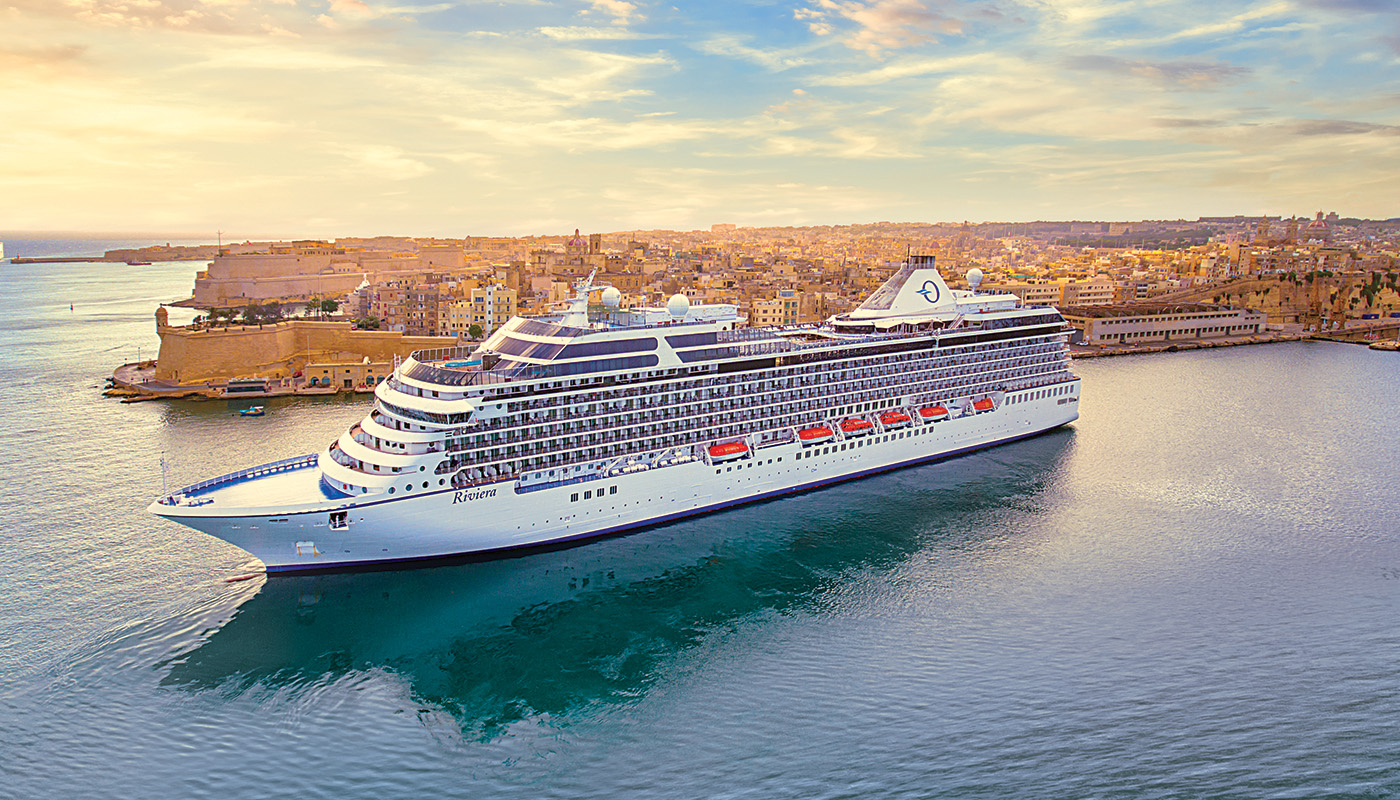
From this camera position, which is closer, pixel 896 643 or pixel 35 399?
pixel 896 643

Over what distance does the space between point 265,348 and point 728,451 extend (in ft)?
100

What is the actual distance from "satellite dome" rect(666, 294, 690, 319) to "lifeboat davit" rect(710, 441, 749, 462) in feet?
12.0

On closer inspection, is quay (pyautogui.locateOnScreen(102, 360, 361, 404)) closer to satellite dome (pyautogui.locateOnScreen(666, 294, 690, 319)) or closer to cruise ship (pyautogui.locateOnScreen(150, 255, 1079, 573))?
cruise ship (pyautogui.locateOnScreen(150, 255, 1079, 573))

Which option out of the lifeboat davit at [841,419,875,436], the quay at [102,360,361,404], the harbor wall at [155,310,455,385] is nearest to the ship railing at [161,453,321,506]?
the lifeboat davit at [841,419,875,436]

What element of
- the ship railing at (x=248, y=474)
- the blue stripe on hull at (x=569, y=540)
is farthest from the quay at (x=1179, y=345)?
the ship railing at (x=248, y=474)

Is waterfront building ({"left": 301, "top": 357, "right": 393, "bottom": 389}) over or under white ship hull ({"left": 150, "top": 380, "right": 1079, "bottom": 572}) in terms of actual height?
over

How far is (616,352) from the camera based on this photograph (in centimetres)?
1991

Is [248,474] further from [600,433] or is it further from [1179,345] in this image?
[1179,345]

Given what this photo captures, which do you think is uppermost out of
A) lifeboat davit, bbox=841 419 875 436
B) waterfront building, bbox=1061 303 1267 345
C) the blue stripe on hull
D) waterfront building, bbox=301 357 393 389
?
waterfront building, bbox=1061 303 1267 345

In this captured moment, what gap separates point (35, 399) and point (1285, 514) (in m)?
45.2

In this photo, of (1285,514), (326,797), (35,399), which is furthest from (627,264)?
(326,797)

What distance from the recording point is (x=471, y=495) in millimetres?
17422

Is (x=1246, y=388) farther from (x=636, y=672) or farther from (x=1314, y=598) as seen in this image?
(x=636, y=672)

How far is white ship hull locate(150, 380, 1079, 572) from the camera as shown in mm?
16188
